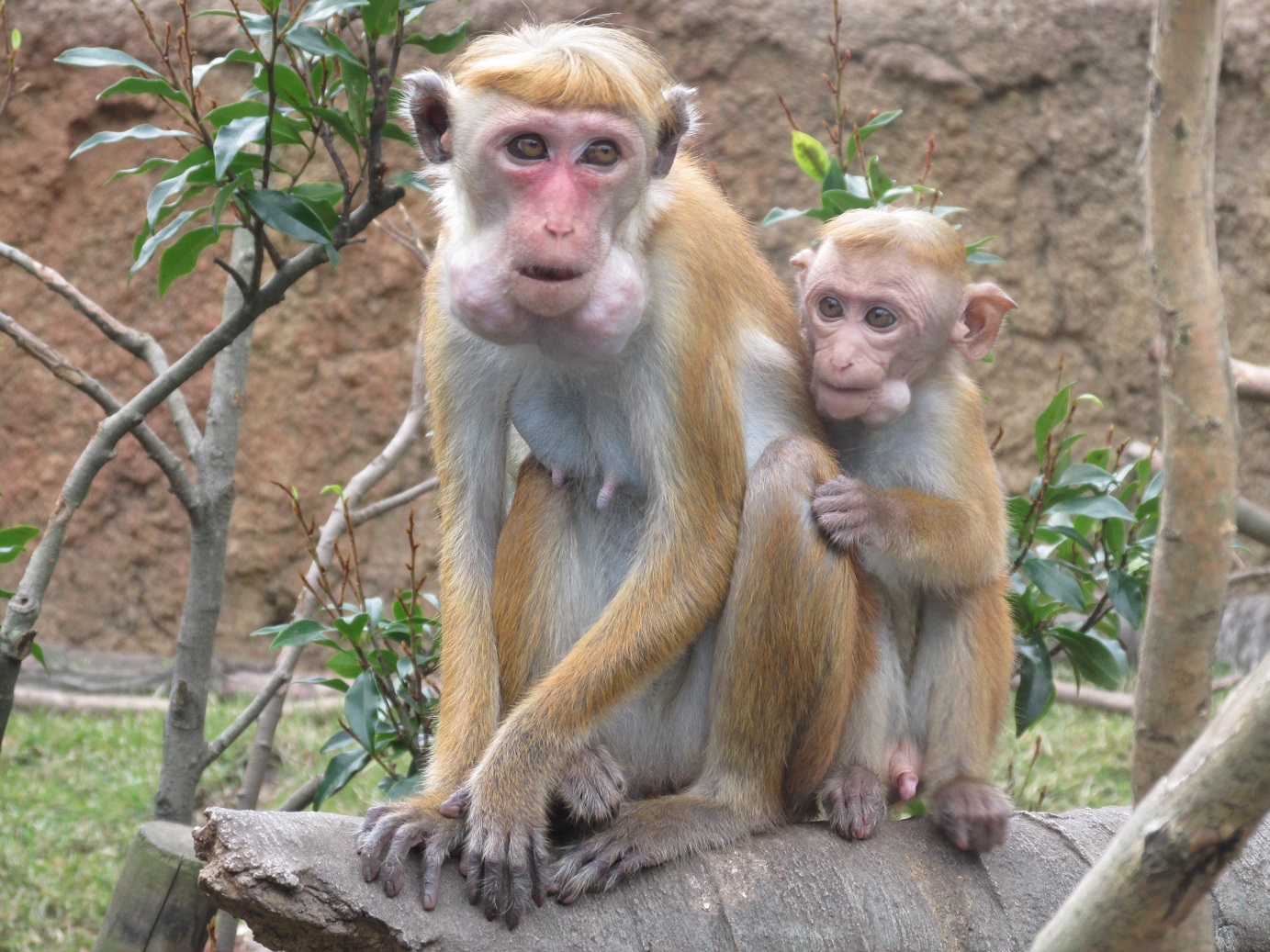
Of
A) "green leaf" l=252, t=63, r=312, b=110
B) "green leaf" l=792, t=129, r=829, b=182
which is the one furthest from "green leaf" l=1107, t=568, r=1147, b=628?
"green leaf" l=252, t=63, r=312, b=110

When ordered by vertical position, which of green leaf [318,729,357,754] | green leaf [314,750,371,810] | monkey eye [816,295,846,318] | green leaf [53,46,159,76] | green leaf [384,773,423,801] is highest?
green leaf [53,46,159,76]

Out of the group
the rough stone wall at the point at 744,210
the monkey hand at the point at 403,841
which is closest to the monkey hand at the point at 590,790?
the monkey hand at the point at 403,841

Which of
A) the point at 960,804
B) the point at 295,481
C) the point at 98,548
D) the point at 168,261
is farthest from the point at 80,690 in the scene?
the point at 960,804

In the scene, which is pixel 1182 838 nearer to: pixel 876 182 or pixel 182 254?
pixel 182 254

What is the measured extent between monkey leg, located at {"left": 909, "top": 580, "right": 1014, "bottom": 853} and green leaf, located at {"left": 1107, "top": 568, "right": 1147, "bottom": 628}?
0.79m

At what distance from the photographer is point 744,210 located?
962 centimetres

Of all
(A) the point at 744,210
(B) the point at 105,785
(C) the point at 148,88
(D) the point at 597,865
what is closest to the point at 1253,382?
(D) the point at 597,865

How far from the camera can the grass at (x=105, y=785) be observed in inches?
261

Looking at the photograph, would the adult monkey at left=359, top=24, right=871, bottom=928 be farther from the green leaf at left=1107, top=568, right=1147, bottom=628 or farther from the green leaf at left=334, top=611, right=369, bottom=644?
the green leaf at left=1107, top=568, right=1147, bottom=628

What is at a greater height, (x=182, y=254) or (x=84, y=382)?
(x=182, y=254)

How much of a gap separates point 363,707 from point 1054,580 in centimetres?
252

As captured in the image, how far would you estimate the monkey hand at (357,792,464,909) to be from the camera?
10.6 feet

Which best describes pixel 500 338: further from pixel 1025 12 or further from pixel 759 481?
pixel 1025 12

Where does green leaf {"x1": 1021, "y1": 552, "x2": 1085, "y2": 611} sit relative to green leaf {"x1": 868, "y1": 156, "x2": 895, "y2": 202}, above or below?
below
